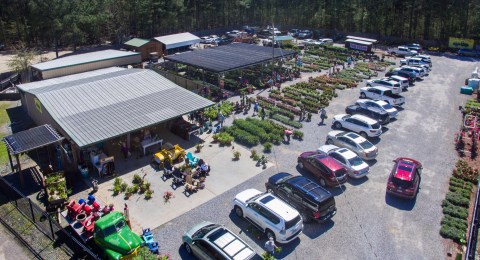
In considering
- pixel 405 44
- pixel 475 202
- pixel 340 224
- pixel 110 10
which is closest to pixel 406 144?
pixel 475 202

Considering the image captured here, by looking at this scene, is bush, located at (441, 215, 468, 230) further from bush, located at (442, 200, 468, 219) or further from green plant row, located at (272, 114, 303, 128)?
green plant row, located at (272, 114, 303, 128)

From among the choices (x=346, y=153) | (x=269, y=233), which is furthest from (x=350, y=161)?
(x=269, y=233)

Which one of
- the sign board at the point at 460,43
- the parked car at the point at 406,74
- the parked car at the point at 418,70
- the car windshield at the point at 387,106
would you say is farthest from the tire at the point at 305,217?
the sign board at the point at 460,43

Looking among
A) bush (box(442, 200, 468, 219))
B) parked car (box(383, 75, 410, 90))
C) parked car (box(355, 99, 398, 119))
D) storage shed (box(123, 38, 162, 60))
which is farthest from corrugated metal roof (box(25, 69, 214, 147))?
parked car (box(383, 75, 410, 90))

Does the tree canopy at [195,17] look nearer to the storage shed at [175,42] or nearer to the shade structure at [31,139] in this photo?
the storage shed at [175,42]

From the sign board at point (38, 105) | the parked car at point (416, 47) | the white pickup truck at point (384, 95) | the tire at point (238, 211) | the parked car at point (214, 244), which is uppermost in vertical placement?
the parked car at point (416, 47)

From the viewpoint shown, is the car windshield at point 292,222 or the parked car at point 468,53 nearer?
the car windshield at point 292,222
